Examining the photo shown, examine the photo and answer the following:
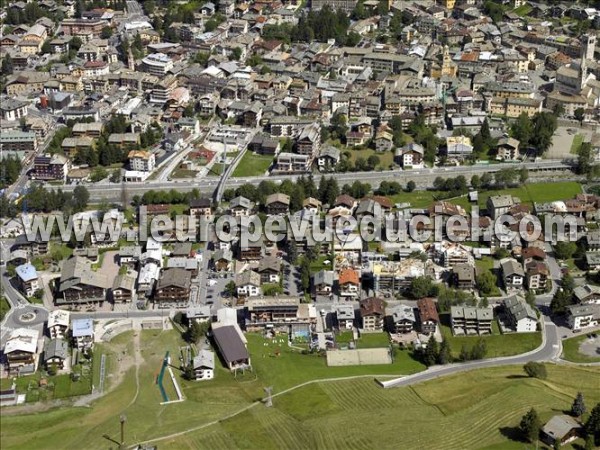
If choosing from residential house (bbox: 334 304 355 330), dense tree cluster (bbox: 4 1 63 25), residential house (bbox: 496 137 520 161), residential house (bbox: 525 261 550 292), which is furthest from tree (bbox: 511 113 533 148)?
dense tree cluster (bbox: 4 1 63 25)

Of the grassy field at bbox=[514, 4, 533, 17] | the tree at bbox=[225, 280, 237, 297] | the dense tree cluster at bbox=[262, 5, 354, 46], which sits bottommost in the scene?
the tree at bbox=[225, 280, 237, 297]

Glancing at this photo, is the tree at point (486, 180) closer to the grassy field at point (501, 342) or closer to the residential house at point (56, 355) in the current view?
the grassy field at point (501, 342)

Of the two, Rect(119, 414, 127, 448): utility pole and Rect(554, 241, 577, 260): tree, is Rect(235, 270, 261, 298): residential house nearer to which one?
Rect(119, 414, 127, 448): utility pole

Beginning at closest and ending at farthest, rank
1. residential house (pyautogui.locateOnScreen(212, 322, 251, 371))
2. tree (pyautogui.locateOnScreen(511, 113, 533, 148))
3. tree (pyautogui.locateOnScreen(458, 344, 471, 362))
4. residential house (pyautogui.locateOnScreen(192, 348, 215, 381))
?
1. residential house (pyautogui.locateOnScreen(192, 348, 215, 381))
2. residential house (pyautogui.locateOnScreen(212, 322, 251, 371))
3. tree (pyautogui.locateOnScreen(458, 344, 471, 362))
4. tree (pyautogui.locateOnScreen(511, 113, 533, 148))

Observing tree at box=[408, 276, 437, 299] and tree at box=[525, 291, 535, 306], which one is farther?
tree at box=[408, 276, 437, 299]

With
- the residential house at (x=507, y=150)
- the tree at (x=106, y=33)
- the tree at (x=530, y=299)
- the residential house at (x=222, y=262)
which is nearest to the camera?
the tree at (x=530, y=299)

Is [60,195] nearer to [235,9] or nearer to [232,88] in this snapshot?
[232,88]

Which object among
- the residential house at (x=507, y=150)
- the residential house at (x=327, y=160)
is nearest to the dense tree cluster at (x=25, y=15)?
the residential house at (x=327, y=160)
